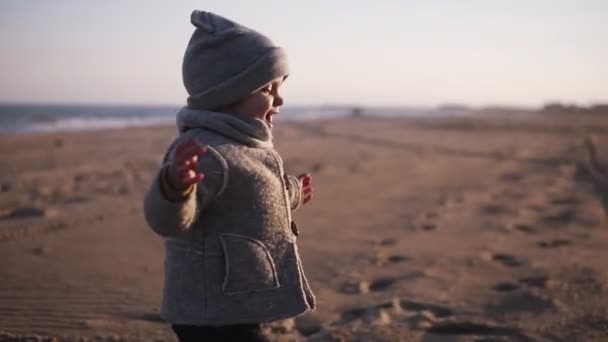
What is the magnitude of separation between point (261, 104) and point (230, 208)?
16.1 inches

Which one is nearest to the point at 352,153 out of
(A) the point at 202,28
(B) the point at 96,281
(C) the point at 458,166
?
(C) the point at 458,166

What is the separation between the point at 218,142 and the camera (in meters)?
1.85

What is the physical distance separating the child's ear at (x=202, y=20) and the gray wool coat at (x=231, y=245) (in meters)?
0.30

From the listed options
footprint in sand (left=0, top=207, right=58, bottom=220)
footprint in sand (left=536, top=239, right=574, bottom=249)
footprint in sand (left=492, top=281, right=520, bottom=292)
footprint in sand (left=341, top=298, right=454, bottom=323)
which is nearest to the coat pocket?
footprint in sand (left=341, top=298, right=454, bottom=323)

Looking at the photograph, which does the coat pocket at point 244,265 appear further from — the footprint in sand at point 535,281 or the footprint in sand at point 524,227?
the footprint in sand at point 524,227

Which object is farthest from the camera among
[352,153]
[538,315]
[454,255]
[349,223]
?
[352,153]

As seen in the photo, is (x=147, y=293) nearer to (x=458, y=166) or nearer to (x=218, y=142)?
(x=218, y=142)

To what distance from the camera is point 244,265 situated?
1803 millimetres

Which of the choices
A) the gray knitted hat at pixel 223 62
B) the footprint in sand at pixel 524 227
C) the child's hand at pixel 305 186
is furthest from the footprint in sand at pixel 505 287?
the gray knitted hat at pixel 223 62

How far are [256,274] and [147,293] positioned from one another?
242 centimetres

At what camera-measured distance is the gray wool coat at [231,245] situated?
5.89ft

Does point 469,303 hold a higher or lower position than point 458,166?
higher

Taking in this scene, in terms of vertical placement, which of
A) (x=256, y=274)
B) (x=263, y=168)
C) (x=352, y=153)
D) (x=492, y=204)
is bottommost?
(x=352, y=153)

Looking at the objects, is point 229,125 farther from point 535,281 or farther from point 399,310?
point 535,281
